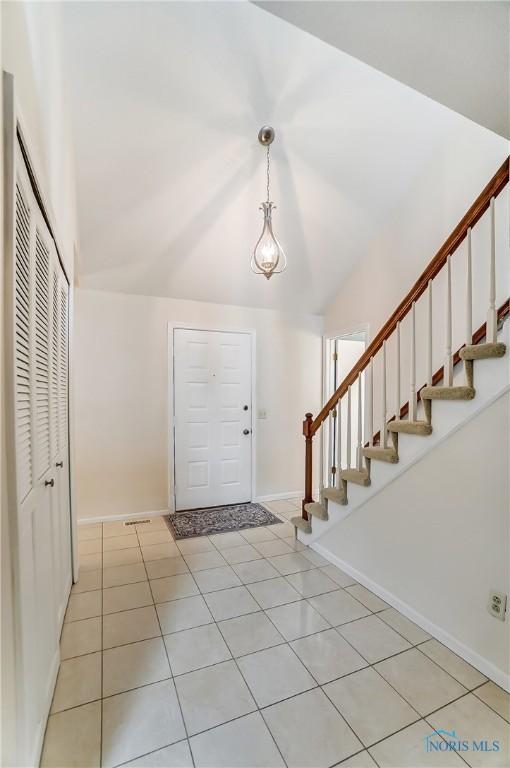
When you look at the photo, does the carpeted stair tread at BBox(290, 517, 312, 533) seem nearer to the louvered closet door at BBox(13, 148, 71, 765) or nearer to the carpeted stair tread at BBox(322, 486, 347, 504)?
the carpeted stair tread at BBox(322, 486, 347, 504)

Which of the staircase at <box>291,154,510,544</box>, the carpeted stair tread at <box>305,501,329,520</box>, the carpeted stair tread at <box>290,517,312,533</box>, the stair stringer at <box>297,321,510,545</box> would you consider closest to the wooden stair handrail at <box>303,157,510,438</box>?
the staircase at <box>291,154,510,544</box>

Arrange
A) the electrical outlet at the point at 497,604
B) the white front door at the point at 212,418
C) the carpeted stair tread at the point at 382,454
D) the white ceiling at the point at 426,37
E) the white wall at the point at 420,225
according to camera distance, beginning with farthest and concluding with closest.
A: the white front door at the point at 212,418
the white wall at the point at 420,225
the carpeted stair tread at the point at 382,454
the electrical outlet at the point at 497,604
the white ceiling at the point at 426,37

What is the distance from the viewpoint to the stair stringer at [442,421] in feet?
5.46

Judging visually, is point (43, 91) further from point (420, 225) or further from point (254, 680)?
point (420, 225)

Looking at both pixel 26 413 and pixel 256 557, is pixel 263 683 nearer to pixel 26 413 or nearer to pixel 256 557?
pixel 256 557

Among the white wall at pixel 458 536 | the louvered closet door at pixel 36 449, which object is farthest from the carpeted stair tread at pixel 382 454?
the louvered closet door at pixel 36 449

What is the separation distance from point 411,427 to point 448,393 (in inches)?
12.0

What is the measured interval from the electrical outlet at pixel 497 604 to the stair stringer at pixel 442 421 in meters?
0.70

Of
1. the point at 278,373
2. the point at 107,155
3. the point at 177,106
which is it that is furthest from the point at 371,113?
the point at 278,373

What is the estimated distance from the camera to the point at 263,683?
1.62 m

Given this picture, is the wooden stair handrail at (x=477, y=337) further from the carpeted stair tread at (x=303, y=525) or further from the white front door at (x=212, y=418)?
the white front door at (x=212, y=418)

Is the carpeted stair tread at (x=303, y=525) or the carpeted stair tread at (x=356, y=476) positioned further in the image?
the carpeted stair tread at (x=303, y=525)

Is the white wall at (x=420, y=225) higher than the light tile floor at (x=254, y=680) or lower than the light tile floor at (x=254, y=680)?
higher

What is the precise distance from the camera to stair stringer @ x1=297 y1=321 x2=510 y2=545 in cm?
167
